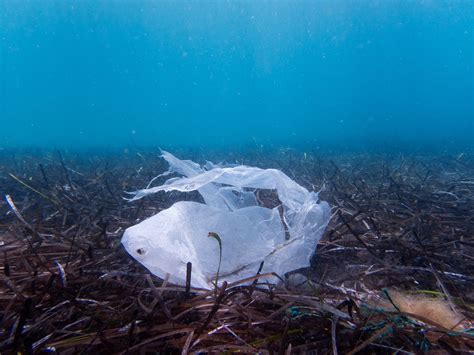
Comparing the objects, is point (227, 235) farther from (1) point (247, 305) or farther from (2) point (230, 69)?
(2) point (230, 69)

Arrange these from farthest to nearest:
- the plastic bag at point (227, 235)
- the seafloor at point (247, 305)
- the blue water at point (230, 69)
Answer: the blue water at point (230, 69)
the plastic bag at point (227, 235)
the seafloor at point (247, 305)

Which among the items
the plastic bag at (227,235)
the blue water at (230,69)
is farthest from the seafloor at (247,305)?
the blue water at (230,69)

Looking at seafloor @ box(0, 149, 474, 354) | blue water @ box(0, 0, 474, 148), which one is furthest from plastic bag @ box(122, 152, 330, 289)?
blue water @ box(0, 0, 474, 148)

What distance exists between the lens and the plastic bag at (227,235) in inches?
40.2

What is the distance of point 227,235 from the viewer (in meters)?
1.19

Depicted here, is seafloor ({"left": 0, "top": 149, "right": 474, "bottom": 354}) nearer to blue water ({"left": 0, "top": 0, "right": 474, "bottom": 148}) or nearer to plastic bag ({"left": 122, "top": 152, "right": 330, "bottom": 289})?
plastic bag ({"left": 122, "top": 152, "right": 330, "bottom": 289})

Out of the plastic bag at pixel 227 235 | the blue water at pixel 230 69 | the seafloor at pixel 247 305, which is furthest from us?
the blue water at pixel 230 69

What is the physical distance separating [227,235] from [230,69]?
90.6 meters

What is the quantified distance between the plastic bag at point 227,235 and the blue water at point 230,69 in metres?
46.1

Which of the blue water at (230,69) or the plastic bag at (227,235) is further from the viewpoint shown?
the blue water at (230,69)

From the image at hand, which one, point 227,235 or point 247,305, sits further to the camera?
point 227,235

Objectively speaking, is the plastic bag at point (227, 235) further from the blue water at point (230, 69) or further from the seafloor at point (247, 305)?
the blue water at point (230, 69)

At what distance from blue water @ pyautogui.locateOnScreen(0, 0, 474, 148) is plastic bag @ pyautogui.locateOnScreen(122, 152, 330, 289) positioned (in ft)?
151

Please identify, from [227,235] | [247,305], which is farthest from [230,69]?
[247,305]
